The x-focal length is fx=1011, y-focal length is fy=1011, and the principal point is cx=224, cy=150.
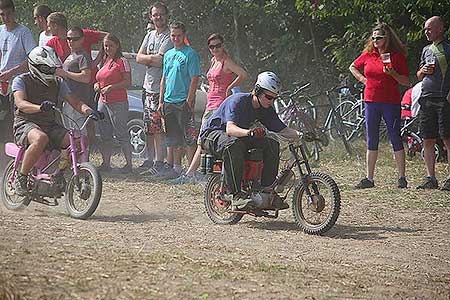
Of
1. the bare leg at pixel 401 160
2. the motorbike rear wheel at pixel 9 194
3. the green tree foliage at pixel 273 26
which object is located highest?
the green tree foliage at pixel 273 26

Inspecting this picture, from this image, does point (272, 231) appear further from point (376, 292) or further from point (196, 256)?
point (376, 292)

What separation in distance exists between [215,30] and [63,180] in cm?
1277

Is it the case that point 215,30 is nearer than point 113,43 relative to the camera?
No

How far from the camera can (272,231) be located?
9.52 m

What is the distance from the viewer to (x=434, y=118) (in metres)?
12.5

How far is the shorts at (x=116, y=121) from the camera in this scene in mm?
13930

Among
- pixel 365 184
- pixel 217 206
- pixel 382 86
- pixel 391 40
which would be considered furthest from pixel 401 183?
pixel 217 206

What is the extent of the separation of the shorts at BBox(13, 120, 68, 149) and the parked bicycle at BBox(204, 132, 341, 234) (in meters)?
1.55

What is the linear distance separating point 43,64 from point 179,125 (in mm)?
3546

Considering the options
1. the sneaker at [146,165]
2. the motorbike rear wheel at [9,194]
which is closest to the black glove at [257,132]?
the motorbike rear wheel at [9,194]

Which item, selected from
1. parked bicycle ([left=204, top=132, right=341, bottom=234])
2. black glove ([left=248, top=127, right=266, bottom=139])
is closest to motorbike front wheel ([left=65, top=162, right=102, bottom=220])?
parked bicycle ([left=204, top=132, right=341, bottom=234])

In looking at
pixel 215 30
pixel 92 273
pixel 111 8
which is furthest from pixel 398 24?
pixel 92 273

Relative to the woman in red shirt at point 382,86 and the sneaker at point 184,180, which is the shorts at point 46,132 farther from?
the woman in red shirt at point 382,86

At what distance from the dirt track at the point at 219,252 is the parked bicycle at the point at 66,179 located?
20 centimetres
